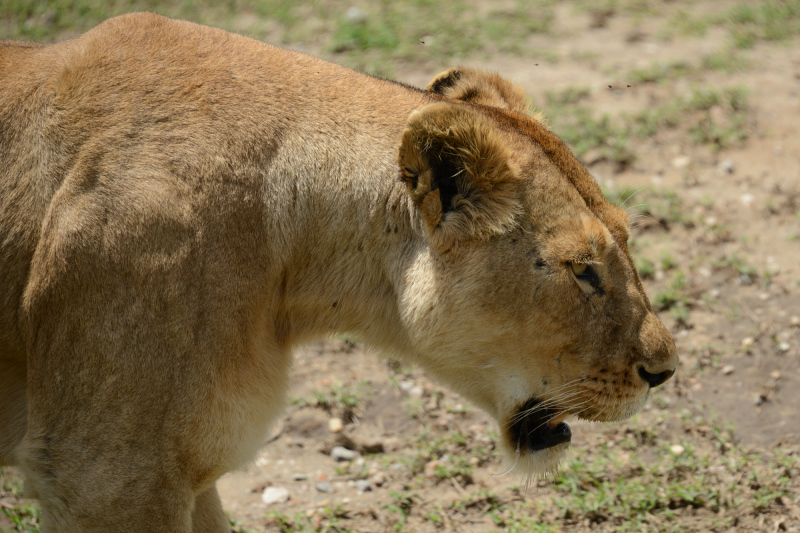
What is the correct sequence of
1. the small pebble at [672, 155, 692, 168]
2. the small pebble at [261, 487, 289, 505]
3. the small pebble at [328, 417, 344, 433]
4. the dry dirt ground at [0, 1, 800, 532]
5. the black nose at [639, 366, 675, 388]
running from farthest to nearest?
the small pebble at [672, 155, 692, 168] → the small pebble at [328, 417, 344, 433] → the small pebble at [261, 487, 289, 505] → the dry dirt ground at [0, 1, 800, 532] → the black nose at [639, 366, 675, 388]

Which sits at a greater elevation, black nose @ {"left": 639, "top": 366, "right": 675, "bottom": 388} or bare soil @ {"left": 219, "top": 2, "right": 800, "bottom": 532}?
black nose @ {"left": 639, "top": 366, "right": 675, "bottom": 388}

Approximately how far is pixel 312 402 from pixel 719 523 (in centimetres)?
215

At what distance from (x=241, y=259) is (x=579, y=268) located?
1.12m

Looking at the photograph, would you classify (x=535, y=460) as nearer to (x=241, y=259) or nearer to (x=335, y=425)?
(x=241, y=259)

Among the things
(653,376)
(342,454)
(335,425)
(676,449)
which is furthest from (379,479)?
(653,376)

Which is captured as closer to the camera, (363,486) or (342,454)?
(363,486)

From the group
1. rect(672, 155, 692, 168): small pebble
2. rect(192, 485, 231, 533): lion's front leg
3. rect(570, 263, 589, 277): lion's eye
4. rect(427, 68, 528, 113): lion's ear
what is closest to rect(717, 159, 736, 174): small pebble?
rect(672, 155, 692, 168): small pebble

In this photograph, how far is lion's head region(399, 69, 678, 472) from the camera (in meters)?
2.75

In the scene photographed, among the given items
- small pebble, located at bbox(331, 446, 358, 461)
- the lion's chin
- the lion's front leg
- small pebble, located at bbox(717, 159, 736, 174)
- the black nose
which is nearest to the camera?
the black nose

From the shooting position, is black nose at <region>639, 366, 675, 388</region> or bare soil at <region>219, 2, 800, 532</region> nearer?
black nose at <region>639, 366, 675, 388</region>

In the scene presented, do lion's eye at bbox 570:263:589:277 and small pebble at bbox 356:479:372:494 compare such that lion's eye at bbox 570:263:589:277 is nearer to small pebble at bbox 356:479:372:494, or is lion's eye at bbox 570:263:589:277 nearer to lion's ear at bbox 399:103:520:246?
lion's ear at bbox 399:103:520:246

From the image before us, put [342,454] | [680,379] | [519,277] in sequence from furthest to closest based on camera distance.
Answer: [680,379] < [342,454] < [519,277]

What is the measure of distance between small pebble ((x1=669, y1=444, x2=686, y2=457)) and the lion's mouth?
1.23 meters

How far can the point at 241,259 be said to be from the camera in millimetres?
2680
